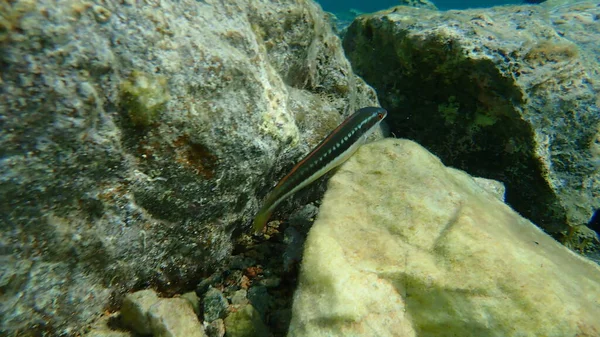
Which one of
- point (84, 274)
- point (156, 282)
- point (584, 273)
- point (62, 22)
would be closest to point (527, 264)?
point (584, 273)

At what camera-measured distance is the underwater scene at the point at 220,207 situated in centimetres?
157

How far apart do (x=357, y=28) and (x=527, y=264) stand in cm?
445

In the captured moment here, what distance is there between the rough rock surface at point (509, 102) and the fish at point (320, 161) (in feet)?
5.07

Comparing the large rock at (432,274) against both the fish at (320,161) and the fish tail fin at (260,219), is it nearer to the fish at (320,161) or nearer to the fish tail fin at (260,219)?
the fish at (320,161)

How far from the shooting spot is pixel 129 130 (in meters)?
1.83

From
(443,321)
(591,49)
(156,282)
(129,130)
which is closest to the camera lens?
(129,130)

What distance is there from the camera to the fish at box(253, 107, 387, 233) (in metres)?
2.70

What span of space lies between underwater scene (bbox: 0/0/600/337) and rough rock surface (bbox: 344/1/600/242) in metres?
1.34

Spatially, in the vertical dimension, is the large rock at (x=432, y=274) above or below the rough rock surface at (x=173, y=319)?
above

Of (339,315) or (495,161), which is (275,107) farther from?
(495,161)

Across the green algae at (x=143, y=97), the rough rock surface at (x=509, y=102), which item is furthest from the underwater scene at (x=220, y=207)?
the rough rock surface at (x=509, y=102)

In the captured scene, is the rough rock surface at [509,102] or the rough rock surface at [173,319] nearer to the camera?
the rough rock surface at [173,319]

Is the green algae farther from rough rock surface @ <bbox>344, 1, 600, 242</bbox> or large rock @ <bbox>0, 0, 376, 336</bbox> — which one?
rough rock surface @ <bbox>344, 1, 600, 242</bbox>

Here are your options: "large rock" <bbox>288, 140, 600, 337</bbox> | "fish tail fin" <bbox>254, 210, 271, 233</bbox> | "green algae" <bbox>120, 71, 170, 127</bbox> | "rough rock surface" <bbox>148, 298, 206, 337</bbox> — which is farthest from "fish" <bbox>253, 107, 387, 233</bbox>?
"green algae" <bbox>120, 71, 170, 127</bbox>
